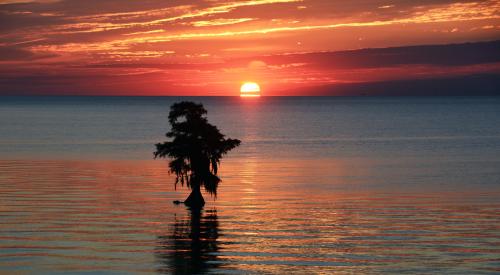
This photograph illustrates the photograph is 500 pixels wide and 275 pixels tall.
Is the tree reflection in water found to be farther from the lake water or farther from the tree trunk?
the tree trunk

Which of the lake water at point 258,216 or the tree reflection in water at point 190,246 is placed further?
the lake water at point 258,216

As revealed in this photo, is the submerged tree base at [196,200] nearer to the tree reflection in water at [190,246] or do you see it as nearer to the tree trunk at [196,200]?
the tree trunk at [196,200]

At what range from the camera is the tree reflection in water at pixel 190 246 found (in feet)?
122

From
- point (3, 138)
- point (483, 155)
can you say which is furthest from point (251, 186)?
point (3, 138)

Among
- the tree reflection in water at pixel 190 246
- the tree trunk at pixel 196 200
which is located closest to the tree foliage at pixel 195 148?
the tree trunk at pixel 196 200

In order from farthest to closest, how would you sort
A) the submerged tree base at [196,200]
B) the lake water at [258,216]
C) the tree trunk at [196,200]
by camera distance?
1. the submerged tree base at [196,200]
2. the tree trunk at [196,200]
3. the lake water at [258,216]

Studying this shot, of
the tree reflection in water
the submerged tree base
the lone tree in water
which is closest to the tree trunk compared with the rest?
the submerged tree base

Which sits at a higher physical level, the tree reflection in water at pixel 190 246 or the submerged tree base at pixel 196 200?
the submerged tree base at pixel 196 200

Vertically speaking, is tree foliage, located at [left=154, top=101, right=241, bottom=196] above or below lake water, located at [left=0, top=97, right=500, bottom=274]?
above

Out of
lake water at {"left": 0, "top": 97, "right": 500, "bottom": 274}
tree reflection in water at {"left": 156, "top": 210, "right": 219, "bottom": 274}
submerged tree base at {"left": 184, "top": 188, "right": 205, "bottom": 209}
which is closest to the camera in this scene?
tree reflection in water at {"left": 156, "top": 210, "right": 219, "bottom": 274}

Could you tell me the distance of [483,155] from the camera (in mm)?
111312

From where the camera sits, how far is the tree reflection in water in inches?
1467

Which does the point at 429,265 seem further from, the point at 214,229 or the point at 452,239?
the point at 214,229

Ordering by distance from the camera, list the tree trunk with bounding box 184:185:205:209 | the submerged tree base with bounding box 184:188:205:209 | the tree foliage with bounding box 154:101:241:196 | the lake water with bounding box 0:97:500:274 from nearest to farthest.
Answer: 1. the lake water with bounding box 0:97:500:274
2. the tree foliage with bounding box 154:101:241:196
3. the tree trunk with bounding box 184:185:205:209
4. the submerged tree base with bounding box 184:188:205:209
